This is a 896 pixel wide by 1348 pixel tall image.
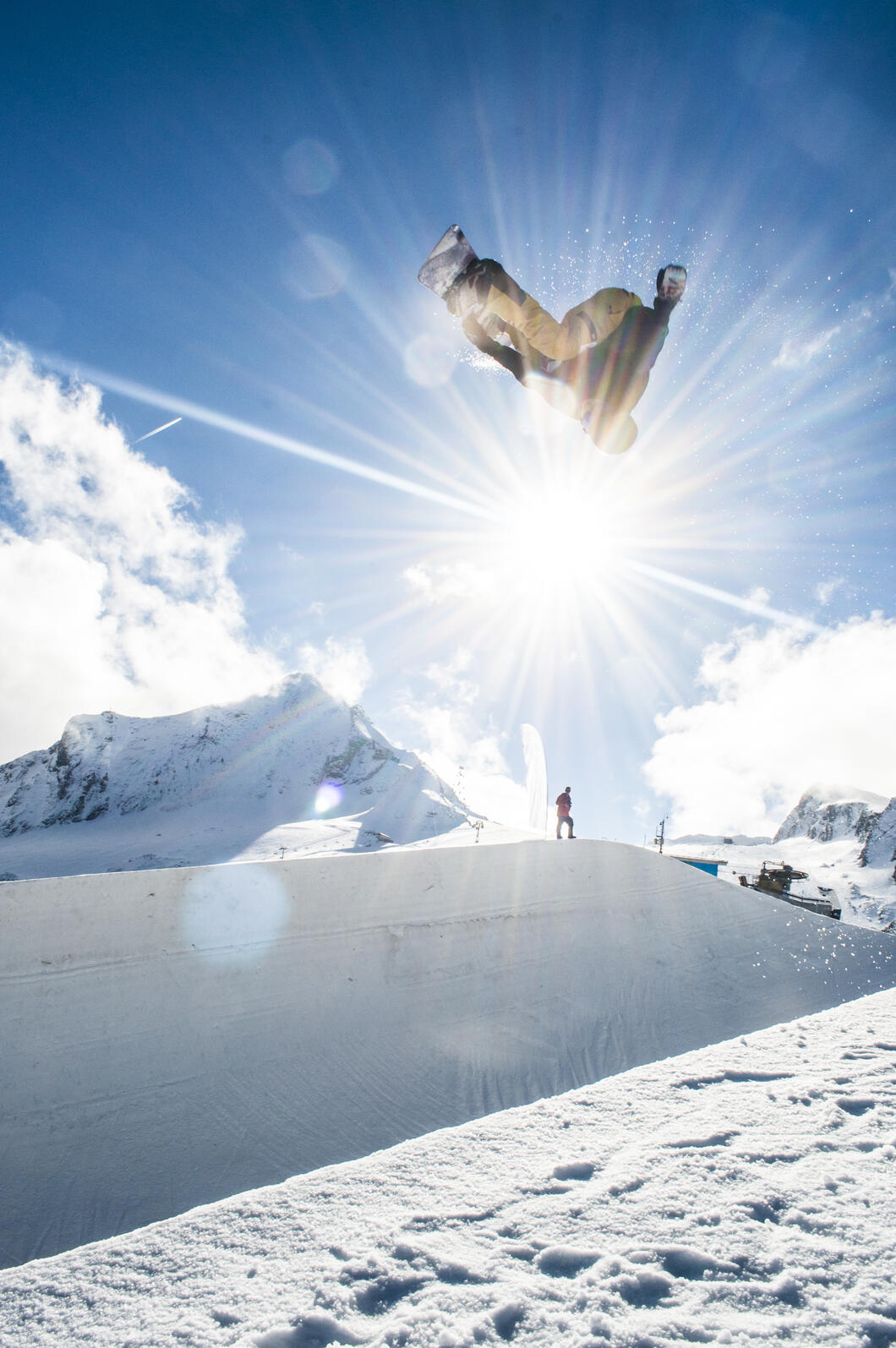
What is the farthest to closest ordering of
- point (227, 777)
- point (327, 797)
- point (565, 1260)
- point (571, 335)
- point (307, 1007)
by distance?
point (227, 777) → point (327, 797) → point (307, 1007) → point (571, 335) → point (565, 1260)

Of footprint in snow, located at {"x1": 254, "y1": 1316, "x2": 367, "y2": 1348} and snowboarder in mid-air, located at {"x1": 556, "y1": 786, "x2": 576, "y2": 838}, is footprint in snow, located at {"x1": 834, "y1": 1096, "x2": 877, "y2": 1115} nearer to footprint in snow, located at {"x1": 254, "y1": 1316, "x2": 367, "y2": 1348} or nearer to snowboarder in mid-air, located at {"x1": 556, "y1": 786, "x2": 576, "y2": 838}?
footprint in snow, located at {"x1": 254, "y1": 1316, "x2": 367, "y2": 1348}

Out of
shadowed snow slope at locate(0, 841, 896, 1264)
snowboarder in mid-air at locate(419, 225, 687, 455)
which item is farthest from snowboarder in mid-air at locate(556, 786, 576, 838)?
snowboarder in mid-air at locate(419, 225, 687, 455)

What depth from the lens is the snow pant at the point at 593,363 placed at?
3.33 meters

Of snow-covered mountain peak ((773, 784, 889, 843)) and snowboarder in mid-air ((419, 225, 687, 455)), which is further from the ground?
snow-covered mountain peak ((773, 784, 889, 843))

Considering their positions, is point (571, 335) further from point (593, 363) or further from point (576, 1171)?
point (576, 1171)

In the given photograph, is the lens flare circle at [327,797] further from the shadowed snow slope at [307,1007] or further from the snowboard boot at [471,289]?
the snowboard boot at [471,289]

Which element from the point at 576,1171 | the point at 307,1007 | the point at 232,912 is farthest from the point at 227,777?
the point at 576,1171

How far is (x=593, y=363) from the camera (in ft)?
11.1

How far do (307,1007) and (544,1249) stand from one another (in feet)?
14.3

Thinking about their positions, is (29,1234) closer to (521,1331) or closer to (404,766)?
(521,1331)

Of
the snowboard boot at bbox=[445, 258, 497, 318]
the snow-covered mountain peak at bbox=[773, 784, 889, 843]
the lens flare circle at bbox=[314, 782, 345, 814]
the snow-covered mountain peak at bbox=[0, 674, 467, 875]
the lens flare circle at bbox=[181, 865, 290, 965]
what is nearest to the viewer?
the snowboard boot at bbox=[445, 258, 497, 318]

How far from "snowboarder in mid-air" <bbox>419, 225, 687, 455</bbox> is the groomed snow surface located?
10.4ft

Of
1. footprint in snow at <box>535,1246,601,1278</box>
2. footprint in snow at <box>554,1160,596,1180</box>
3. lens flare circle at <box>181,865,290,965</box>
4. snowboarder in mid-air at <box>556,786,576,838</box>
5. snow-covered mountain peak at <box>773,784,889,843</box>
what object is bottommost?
footprint in snow at <box>535,1246,601,1278</box>

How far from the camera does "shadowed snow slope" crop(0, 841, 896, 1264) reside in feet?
13.0
